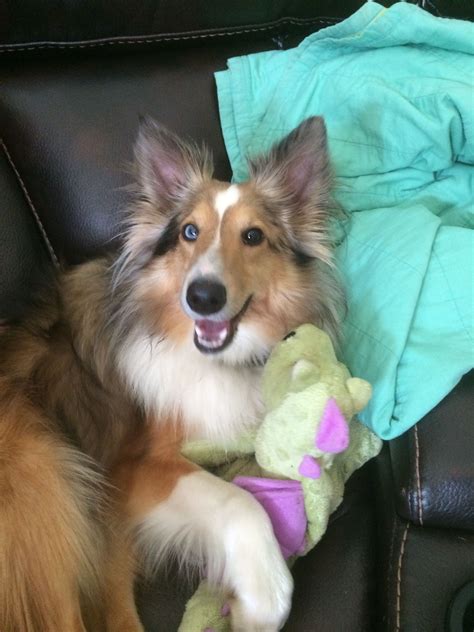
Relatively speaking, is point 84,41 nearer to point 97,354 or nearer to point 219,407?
point 97,354

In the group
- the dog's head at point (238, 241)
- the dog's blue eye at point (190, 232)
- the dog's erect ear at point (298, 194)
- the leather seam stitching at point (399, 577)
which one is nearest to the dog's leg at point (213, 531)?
the leather seam stitching at point (399, 577)

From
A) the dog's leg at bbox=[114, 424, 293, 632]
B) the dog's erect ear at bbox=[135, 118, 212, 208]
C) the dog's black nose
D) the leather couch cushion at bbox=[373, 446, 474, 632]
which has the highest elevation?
the dog's erect ear at bbox=[135, 118, 212, 208]

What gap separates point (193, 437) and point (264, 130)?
0.96 m

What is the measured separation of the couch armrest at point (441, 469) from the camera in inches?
49.8

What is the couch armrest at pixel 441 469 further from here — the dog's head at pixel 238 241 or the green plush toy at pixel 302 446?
the dog's head at pixel 238 241

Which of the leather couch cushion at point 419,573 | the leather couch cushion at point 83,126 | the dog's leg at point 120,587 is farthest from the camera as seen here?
the leather couch cushion at point 83,126

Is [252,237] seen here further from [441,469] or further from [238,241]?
[441,469]

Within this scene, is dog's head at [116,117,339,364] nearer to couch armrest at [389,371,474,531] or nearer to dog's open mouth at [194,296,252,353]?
dog's open mouth at [194,296,252,353]

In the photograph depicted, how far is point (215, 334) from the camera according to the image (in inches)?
59.3

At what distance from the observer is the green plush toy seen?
3.94 ft

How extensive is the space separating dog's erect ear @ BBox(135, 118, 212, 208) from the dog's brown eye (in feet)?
0.79

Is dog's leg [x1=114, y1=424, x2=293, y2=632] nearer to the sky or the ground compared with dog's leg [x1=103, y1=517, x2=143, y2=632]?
nearer to the sky

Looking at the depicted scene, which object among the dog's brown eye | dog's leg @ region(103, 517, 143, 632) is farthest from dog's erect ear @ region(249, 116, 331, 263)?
dog's leg @ region(103, 517, 143, 632)

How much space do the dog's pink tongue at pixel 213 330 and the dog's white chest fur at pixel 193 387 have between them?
116 mm
